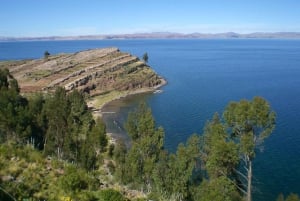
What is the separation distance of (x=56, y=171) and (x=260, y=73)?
151746 mm

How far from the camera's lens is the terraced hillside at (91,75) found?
11781 cm

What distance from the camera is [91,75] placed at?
126688 millimetres

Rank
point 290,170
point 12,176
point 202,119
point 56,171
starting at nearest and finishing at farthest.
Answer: point 12,176 < point 56,171 < point 290,170 < point 202,119

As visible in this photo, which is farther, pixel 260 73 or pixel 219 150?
pixel 260 73

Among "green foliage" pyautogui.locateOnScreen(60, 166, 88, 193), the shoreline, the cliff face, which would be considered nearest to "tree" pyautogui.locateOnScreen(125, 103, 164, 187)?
"green foliage" pyautogui.locateOnScreen(60, 166, 88, 193)

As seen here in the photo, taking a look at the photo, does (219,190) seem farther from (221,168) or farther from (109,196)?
(109,196)

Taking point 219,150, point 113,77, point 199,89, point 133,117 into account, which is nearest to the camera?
point 219,150

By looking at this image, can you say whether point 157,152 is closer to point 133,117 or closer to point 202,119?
point 133,117

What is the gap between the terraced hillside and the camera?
387ft

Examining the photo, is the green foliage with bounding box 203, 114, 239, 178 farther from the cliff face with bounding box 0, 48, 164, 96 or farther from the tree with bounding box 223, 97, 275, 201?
the cliff face with bounding box 0, 48, 164, 96

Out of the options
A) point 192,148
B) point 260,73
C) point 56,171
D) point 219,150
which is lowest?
point 260,73

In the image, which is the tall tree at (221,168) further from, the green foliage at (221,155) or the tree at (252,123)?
the tree at (252,123)

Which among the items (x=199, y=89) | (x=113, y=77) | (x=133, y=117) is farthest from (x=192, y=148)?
(x=113, y=77)

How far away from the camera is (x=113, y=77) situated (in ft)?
430
